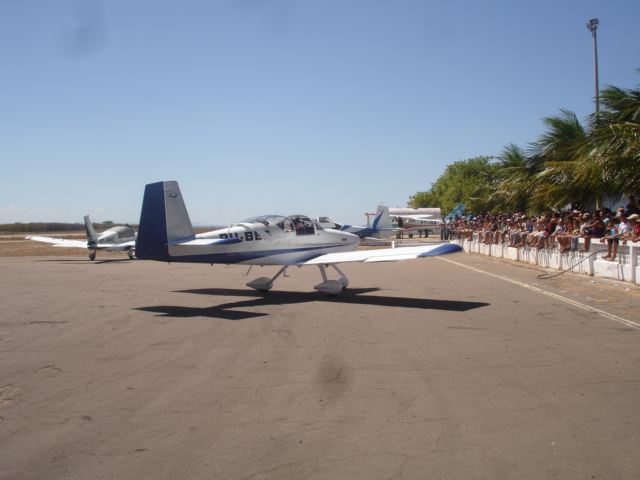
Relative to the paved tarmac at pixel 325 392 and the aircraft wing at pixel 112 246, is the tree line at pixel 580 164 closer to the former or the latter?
the paved tarmac at pixel 325 392

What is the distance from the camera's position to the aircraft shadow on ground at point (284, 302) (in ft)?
35.1

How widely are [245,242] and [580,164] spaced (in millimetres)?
12469

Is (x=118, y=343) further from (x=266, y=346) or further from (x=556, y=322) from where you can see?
(x=556, y=322)

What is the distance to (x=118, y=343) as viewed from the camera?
793 cm

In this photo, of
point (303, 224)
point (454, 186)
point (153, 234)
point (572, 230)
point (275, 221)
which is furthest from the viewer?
point (454, 186)

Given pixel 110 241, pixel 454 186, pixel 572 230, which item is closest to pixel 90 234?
pixel 110 241

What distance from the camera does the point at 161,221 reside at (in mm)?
12383

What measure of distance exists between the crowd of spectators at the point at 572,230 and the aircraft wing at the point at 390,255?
6158mm

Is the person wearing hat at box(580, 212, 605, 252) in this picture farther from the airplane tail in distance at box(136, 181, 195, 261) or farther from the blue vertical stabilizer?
the blue vertical stabilizer

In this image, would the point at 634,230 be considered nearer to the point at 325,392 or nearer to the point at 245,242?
the point at 245,242

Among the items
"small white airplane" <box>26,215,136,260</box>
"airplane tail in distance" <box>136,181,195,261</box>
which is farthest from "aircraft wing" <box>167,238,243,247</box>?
"small white airplane" <box>26,215,136,260</box>

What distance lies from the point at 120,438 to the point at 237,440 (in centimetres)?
92

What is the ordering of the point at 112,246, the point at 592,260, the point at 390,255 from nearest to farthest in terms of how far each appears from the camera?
1. the point at 390,255
2. the point at 592,260
3. the point at 112,246

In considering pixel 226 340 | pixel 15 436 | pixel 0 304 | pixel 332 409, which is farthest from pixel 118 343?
pixel 0 304
